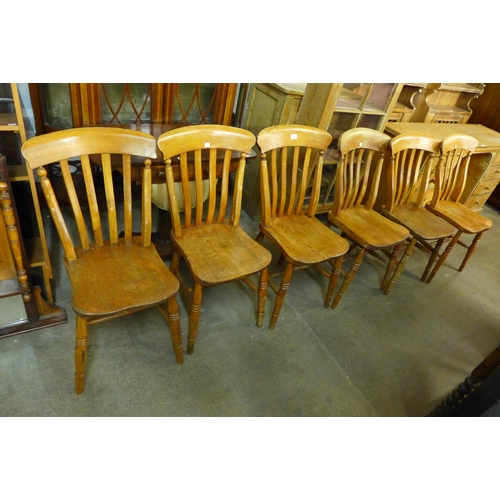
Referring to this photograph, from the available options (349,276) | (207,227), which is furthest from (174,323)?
(349,276)

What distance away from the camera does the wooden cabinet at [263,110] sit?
2.32 meters

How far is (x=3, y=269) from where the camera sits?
1.50 metres

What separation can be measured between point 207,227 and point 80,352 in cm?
79

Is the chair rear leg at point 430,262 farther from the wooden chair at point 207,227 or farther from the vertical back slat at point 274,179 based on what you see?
the wooden chair at point 207,227

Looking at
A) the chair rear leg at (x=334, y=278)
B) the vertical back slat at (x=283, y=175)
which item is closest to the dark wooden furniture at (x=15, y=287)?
the vertical back slat at (x=283, y=175)

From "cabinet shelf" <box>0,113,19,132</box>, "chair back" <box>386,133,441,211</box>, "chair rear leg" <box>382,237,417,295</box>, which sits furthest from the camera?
"chair rear leg" <box>382,237,417,295</box>

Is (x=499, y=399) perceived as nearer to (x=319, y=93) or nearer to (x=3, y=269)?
(x=319, y=93)

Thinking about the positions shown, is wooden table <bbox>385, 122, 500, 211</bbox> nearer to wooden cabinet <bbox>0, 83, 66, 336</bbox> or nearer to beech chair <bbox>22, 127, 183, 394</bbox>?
beech chair <bbox>22, 127, 183, 394</bbox>

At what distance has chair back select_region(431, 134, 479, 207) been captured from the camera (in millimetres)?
2293

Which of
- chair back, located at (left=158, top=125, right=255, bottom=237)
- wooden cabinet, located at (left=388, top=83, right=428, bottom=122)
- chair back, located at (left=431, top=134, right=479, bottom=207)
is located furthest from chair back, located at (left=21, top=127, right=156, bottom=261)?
wooden cabinet, located at (left=388, top=83, right=428, bottom=122)

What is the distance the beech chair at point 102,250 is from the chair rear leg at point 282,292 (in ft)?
1.91

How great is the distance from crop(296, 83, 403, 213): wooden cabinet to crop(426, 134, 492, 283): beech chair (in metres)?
0.52

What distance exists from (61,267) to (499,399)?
7.15ft

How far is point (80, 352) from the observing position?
135 cm
